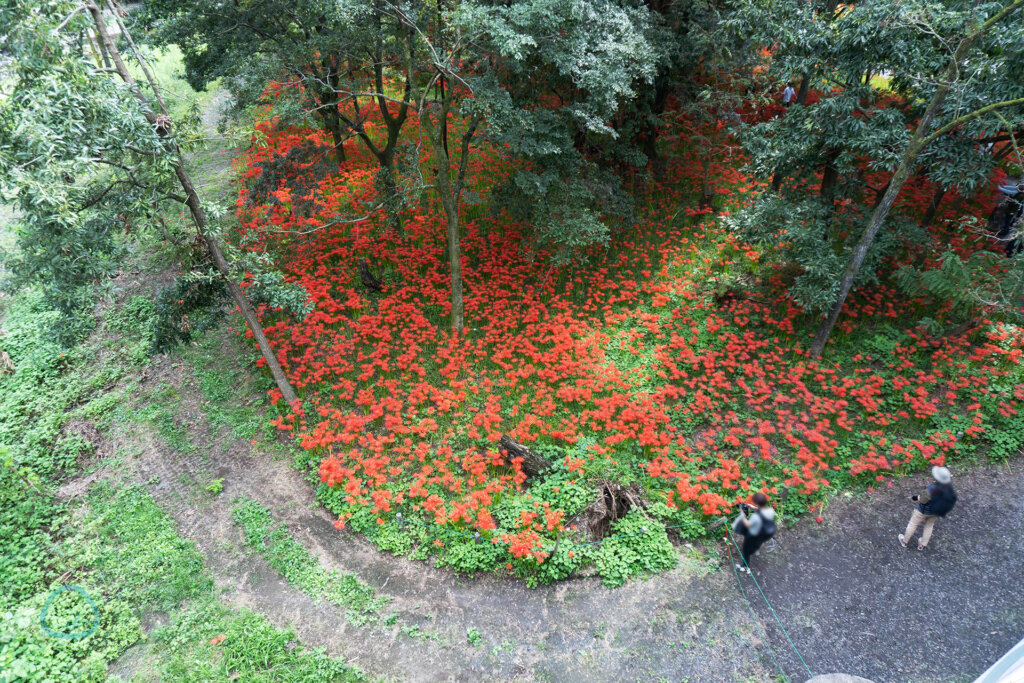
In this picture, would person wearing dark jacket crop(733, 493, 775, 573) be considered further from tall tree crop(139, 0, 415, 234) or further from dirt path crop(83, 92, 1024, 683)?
tall tree crop(139, 0, 415, 234)

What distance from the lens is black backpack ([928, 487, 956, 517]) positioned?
22.5ft

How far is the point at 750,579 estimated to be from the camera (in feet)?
23.4

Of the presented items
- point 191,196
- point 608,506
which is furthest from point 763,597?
point 191,196

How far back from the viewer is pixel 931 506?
7.03 meters

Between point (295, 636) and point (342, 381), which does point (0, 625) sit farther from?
point (342, 381)

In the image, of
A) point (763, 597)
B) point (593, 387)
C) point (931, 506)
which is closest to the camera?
point (763, 597)

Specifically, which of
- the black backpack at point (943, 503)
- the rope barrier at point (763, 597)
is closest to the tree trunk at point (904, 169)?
the black backpack at point (943, 503)

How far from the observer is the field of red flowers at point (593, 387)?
26.8ft

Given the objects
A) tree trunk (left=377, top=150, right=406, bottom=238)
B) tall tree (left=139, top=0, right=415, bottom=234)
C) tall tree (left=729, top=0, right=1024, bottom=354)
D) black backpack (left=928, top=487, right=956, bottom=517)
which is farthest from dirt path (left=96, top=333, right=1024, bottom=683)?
tall tree (left=139, top=0, right=415, bottom=234)

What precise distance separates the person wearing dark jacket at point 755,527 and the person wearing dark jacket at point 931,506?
225cm

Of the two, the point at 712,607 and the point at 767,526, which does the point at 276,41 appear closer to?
the point at 767,526

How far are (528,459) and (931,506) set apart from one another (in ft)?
19.8

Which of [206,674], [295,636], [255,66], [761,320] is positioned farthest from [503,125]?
[206,674]

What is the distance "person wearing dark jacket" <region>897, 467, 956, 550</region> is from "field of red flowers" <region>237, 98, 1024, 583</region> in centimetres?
106
